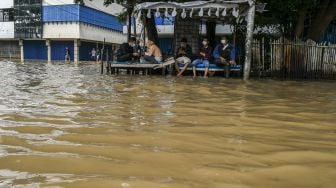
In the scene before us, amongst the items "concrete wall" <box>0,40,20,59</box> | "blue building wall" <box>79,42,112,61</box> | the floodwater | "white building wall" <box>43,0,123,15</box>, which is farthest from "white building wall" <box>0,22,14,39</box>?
the floodwater

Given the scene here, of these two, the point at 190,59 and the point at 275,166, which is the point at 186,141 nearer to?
the point at 275,166

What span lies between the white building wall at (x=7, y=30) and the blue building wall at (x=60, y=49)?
428cm

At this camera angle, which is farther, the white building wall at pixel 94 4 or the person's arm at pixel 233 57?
the white building wall at pixel 94 4

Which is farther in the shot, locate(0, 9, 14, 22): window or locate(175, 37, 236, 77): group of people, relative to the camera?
locate(0, 9, 14, 22): window

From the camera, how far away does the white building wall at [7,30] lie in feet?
137

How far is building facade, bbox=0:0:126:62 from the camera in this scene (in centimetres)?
3959

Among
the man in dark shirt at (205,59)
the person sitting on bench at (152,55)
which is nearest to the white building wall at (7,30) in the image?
the person sitting on bench at (152,55)

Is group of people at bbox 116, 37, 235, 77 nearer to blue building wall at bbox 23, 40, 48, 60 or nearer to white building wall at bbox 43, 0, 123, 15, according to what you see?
white building wall at bbox 43, 0, 123, 15

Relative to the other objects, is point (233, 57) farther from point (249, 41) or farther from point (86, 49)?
point (86, 49)

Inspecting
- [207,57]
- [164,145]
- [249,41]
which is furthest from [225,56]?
[164,145]

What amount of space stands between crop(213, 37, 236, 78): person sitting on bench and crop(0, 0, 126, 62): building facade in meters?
28.0

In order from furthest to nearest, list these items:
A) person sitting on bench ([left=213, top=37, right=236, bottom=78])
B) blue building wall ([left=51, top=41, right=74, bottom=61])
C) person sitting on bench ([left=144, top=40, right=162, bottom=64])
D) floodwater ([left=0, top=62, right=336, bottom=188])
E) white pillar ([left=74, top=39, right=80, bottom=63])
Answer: blue building wall ([left=51, top=41, right=74, bottom=61])
white pillar ([left=74, top=39, right=80, bottom=63])
person sitting on bench ([left=144, top=40, right=162, bottom=64])
person sitting on bench ([left=213, top=37, right=236, bottom=78])
floodwater ([left=0, top=62, right=336, bottom=188])

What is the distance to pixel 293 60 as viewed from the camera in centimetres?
1335

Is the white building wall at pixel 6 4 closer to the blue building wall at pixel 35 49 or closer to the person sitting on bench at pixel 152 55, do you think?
the blue building wall at pixel 35 49
